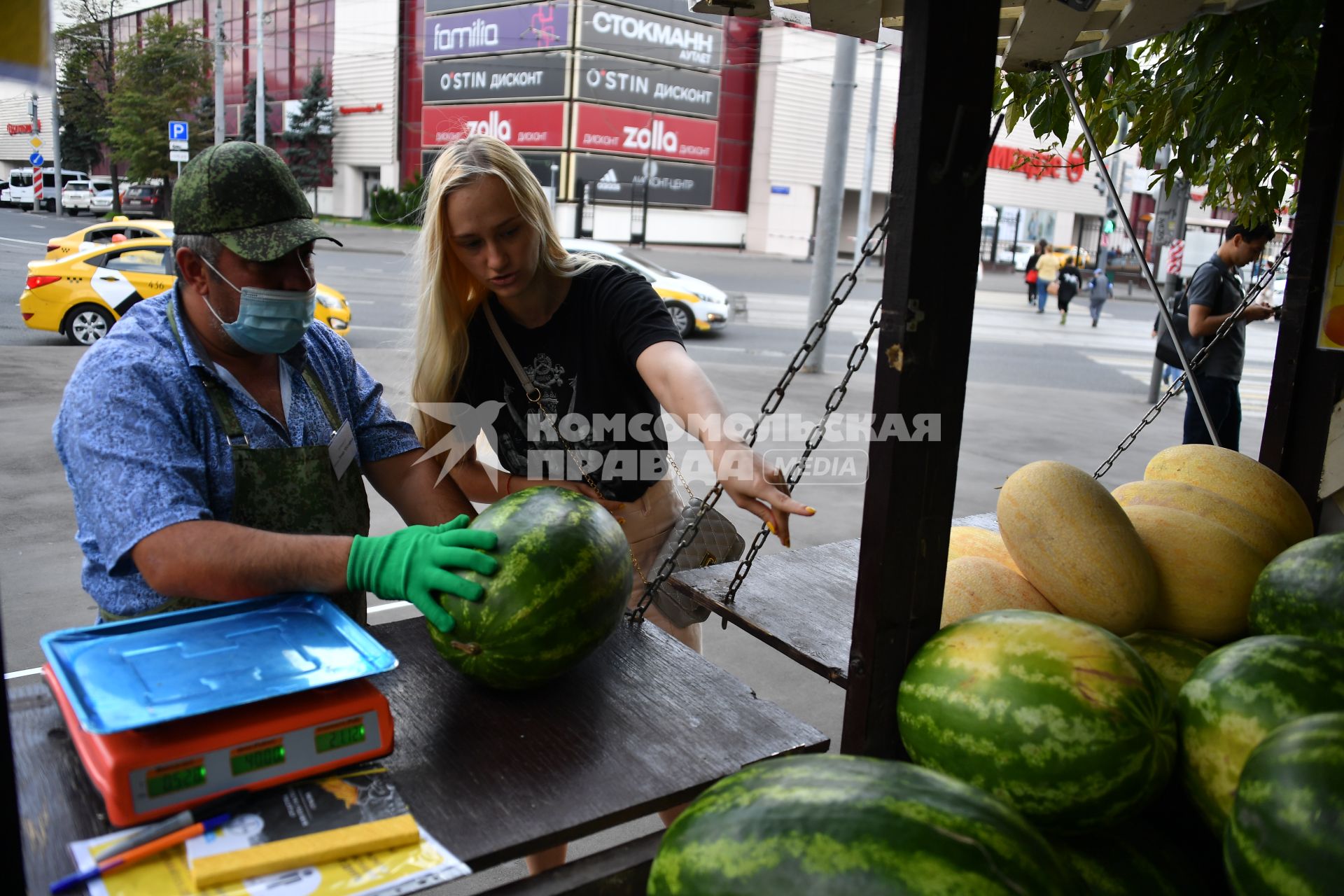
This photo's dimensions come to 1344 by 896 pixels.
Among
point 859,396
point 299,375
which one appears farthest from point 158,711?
point 859,396

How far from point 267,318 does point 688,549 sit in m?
1.41

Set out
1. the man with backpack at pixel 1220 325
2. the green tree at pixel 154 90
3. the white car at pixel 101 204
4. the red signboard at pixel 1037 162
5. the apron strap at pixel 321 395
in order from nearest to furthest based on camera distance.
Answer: the apron strap at pixel 321 395
the red signboard at pixel 1037 162
the man with backpack at pixel 1220 325
the green tree at pixel 154 90
the white car at pixel 101 204

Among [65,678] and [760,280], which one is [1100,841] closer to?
[65,678]

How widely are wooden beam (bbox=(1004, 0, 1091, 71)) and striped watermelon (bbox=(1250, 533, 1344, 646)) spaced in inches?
49.2

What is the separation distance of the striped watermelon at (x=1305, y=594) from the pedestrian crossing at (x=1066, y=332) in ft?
43.4

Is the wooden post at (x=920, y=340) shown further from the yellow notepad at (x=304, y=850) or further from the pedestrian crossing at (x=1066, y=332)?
the pedestrian crossing at (x=1066, y=332)

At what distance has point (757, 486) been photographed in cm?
190

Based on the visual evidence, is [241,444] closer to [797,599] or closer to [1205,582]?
[797,599]

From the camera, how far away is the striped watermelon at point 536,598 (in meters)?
1.62

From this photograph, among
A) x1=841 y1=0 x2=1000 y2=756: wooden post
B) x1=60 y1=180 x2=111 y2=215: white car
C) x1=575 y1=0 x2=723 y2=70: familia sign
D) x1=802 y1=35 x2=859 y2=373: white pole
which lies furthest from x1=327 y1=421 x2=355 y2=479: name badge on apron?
x1=60 y1=180 x2=111 y2=215: white car

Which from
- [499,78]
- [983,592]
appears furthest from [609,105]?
[983,592]

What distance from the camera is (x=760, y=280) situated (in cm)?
2991

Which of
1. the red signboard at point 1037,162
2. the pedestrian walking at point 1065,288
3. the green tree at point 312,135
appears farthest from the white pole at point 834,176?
the green tree at point 312,135

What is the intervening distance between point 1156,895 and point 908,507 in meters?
0.62
